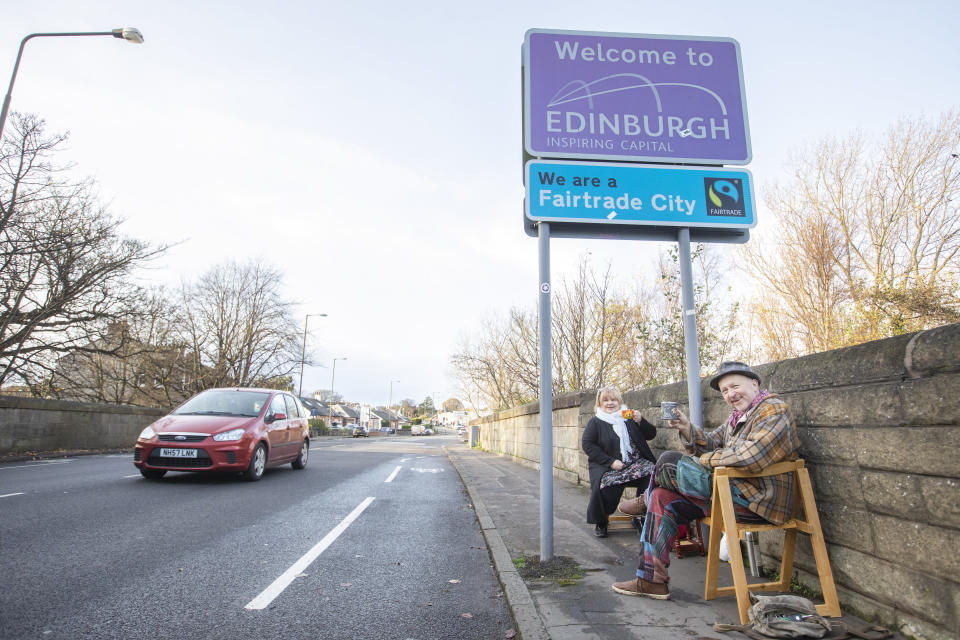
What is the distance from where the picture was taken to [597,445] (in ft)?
18.2

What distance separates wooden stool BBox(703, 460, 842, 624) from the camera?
2.89 meters

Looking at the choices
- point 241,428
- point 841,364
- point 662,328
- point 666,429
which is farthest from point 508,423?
point 841,364

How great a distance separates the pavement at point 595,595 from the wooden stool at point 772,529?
4.6 inches

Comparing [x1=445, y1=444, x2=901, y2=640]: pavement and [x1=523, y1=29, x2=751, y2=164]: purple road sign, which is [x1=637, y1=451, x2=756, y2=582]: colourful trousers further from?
[x1=523, y1=29, x2=751, y2=164]: purple road sign

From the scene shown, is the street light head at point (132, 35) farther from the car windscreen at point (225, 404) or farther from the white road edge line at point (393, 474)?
the white road edge line at point (393, 474)

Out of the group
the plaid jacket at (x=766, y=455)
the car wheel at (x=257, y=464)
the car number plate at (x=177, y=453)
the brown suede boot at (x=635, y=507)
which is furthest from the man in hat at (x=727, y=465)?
the car wheel at (x=257, y=464)

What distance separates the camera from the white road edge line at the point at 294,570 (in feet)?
10.8

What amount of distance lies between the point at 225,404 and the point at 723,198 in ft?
28.2

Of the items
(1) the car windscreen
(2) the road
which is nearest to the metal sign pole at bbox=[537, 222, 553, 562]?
(2) the road

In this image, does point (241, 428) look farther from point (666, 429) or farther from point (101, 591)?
point (666, 429)

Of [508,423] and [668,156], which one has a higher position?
[668,156]

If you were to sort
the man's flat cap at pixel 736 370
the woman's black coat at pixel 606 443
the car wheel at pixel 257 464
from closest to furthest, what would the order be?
the man's flat cap at pixel 736 370 < the woman's black coat at pixel 606 443 < the car wheel at pixel 257 464

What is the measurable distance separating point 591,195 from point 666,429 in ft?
9.33

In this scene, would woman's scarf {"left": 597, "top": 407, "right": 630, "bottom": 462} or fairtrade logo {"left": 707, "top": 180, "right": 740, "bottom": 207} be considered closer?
fairtrade logo {"left": 707, "top": 180, "right": 740, "bottom": 207}
